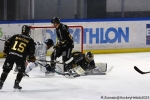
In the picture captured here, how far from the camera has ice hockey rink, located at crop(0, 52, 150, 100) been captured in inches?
298

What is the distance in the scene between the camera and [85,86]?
851cm

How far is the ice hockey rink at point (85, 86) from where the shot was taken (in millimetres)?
7578

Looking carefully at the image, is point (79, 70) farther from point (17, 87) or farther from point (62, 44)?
point (17, 87)

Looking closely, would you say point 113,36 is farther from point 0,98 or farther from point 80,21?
point 0,98

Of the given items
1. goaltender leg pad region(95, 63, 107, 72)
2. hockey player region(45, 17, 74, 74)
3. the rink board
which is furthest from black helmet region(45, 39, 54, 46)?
the rink board

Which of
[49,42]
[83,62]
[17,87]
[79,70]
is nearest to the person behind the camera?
[17,87]

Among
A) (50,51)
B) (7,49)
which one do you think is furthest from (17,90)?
(50,51)

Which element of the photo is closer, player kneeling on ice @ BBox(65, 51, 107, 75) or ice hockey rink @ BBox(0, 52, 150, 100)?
ice hockey rink @ BBox(0, 52, 150, 100)

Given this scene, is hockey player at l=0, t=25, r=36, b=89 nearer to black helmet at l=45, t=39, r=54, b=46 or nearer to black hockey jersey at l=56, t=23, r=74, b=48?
black hockey jersey at l=56, t=23, r=74, b=48

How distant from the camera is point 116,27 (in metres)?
13.1

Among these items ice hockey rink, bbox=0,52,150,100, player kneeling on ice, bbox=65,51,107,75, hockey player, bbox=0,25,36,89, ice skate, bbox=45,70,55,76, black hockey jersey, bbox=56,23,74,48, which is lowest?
ice hockey rink, bbox=0,52,150,100

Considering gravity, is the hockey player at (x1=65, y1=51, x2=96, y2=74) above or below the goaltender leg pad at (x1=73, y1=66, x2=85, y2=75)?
above

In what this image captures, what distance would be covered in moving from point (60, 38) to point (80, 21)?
326 centimetres

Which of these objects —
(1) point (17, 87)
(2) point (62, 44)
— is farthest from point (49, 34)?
(1) point (17, 87)
